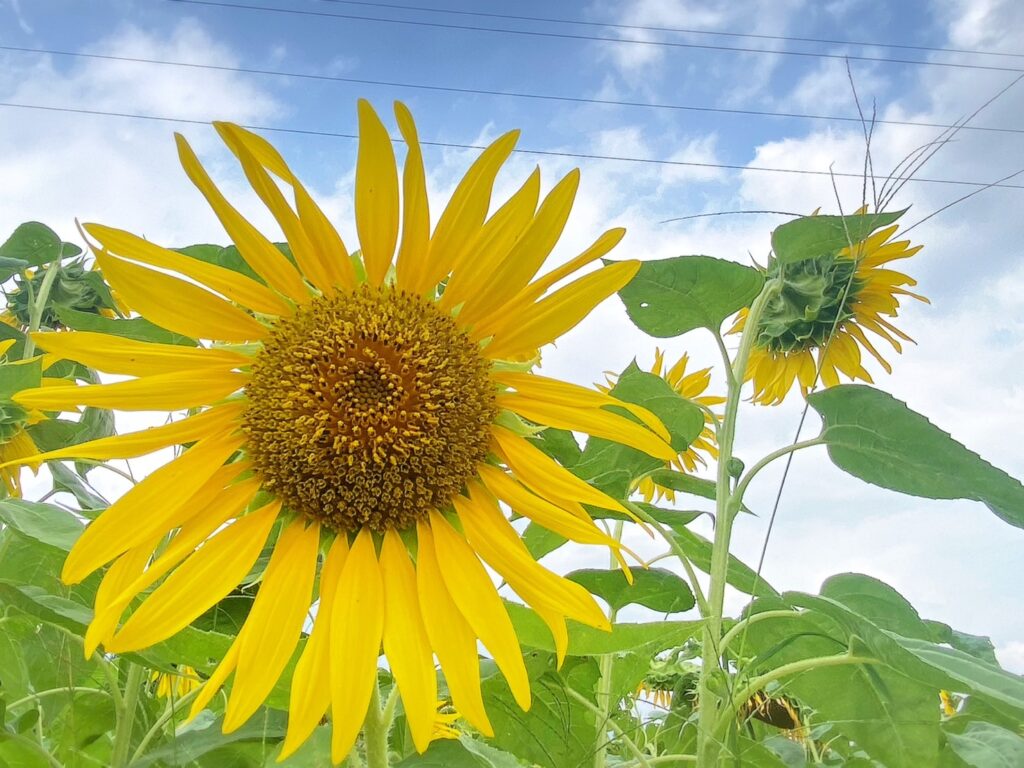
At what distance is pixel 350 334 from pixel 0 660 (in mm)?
470

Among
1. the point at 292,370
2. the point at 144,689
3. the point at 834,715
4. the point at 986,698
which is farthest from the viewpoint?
the point at 144,689

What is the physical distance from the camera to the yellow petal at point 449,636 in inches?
23.9

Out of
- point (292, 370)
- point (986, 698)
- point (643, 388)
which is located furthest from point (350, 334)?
point (986, 698)

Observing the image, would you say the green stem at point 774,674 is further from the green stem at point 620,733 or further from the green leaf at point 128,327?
the green leaf at point 128,327

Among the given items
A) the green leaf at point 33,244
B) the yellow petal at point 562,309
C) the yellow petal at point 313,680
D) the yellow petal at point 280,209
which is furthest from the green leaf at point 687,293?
the green leaf at point 33,244

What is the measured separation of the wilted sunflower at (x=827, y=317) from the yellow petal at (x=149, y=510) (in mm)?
777

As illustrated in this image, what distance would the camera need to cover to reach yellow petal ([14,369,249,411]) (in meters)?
0.66

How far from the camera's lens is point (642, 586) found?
2.78 ft

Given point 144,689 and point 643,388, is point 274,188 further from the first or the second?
point 144,689

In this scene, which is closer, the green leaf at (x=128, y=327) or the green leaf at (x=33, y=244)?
the green leaf at (x=128, y=327)

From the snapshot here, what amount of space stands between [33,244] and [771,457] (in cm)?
105

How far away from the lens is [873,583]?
924mm

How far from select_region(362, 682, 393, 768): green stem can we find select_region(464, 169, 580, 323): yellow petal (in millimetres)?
299

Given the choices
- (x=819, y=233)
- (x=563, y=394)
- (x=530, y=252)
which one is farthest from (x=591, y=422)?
(x=819, y=233)
